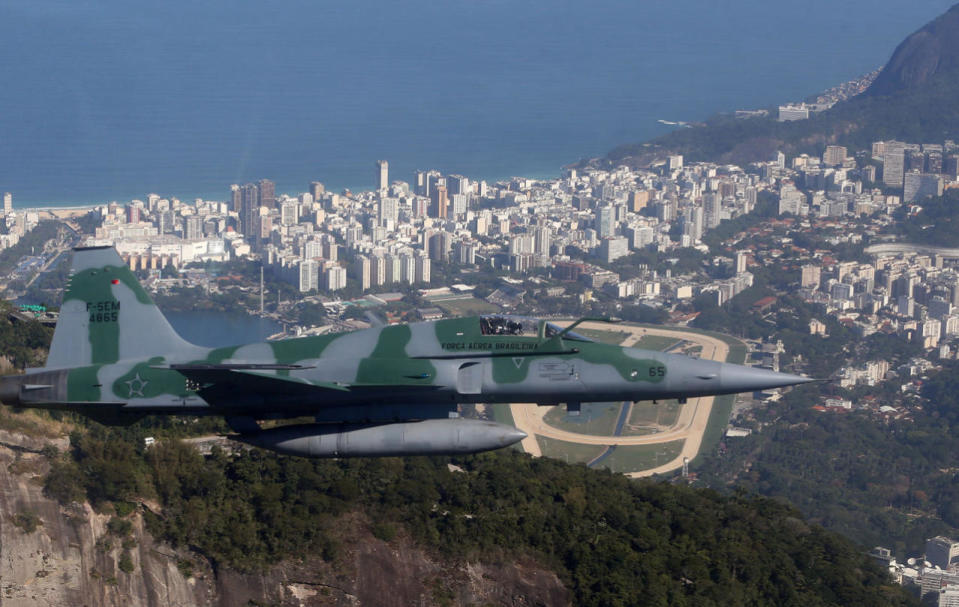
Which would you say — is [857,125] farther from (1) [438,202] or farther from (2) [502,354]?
(2) [502,354]

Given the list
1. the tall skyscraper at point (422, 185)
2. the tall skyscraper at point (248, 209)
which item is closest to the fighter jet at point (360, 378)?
the tall skyscraper at point (248, 209)

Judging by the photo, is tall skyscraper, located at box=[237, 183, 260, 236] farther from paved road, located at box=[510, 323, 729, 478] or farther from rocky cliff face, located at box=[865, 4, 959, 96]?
rocky cliff face, located at box=[865, 4, 959, 96]

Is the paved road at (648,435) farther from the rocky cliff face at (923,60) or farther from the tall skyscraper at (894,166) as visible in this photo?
the rocky cliff face at (923,60)

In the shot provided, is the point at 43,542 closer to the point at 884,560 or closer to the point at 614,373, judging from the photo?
the point at 614,373

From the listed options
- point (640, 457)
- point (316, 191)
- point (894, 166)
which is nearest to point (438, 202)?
point (316, 191)

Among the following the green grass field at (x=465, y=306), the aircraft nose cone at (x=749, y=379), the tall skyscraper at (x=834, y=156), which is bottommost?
the green grass field at (x=465, y=306)
